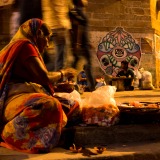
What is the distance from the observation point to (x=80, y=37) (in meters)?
5.48

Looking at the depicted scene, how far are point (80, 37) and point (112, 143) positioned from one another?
2.76m

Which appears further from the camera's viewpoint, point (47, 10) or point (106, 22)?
point (106, 22)

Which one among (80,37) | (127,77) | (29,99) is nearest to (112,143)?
(29,99)

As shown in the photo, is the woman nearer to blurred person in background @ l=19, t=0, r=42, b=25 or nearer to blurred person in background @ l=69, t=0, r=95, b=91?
blurred person in background @ l=19, t=0, r=42, b=25

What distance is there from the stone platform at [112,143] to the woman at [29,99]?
0.13 m

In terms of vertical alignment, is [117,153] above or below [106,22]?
below

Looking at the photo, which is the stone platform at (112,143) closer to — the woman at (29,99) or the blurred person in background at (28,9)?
the woman at (29,99)

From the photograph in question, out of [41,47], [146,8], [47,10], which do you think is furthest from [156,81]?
[41,47]

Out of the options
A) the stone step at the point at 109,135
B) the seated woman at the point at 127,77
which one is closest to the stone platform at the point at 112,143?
the stone step at the point at 109,135

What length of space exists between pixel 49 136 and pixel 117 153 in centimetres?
59

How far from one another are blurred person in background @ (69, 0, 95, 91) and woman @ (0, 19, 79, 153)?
2.20 metres

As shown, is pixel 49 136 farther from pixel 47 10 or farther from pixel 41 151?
pixel 47 10

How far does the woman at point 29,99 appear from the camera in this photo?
2631 mm

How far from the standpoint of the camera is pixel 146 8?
14867mm
